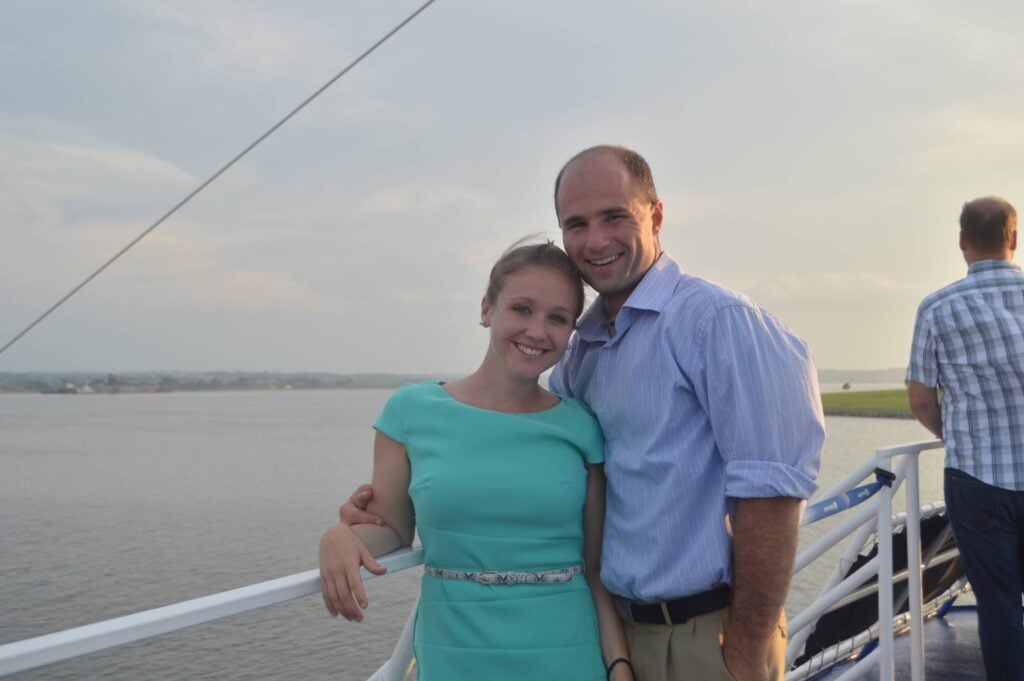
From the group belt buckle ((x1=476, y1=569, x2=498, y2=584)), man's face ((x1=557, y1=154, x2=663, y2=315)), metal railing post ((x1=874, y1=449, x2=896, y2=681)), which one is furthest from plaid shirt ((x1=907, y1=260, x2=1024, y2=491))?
belt buckle ((x1=476, y1=569, x2=498, y2=584))

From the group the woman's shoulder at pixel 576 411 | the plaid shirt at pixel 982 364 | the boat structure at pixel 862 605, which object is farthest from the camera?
the plaid shirt at pixel 982 364

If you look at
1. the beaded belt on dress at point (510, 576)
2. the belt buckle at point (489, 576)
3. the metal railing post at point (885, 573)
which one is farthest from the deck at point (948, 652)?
the belt buckle at point (489, 576)

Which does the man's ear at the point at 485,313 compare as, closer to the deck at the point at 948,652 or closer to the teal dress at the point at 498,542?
the teal dress at the point at 498,542

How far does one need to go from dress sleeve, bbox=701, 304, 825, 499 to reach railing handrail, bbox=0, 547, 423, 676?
91cm

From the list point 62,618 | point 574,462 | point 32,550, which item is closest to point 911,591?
point 574,462

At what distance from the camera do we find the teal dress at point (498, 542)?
1736 mm

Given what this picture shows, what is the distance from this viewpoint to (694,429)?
184 cm

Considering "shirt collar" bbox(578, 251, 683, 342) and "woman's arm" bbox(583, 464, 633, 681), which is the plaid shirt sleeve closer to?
"shirt collar" bbox(578, 251, 683, 342)

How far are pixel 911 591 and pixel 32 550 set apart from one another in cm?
2467

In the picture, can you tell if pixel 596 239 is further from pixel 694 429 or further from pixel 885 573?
pixel 885 573

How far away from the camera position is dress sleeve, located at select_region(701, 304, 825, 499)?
5.62 feet

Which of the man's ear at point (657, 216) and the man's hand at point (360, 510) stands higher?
the man's ear at point (657, 216)

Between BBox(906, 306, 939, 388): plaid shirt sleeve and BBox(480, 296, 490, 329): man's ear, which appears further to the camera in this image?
BBox(906, 306, 939, 388): plaid shirt sleeve

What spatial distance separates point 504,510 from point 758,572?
21.5 inches
